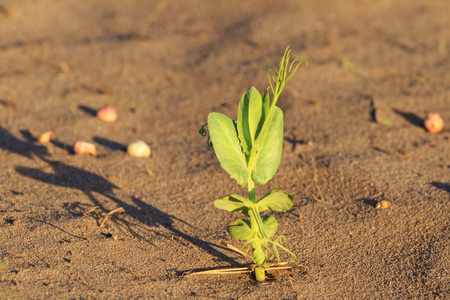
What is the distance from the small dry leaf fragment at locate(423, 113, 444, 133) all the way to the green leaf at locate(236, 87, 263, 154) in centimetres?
155

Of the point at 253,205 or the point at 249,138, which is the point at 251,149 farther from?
the point at 253,205

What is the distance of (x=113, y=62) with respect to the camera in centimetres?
360

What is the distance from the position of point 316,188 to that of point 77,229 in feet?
3.54

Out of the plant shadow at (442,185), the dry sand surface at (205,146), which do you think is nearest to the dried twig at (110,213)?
the dry sand surface at (205,146)

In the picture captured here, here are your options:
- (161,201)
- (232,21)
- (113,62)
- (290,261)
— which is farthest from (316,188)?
(232,21)

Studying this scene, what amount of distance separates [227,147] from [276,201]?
0.24 metres

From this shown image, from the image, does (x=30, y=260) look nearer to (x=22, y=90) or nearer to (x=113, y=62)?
(x=22, y=90)

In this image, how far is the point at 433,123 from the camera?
2721mm

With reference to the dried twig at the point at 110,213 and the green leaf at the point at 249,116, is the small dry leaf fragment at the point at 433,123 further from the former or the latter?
the dried twig at the point at 110,213

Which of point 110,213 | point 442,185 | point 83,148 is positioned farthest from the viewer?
point 83,148

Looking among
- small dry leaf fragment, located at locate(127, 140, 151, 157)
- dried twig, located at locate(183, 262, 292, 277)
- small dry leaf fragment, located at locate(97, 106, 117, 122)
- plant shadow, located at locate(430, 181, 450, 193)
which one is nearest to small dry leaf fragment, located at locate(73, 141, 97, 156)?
small dry leaf fragment, located at locate(127, 140, 151, 157)

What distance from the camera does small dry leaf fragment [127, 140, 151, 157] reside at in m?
2.55

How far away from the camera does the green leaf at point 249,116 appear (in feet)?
5.03

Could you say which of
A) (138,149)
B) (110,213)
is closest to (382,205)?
(110,213)
